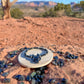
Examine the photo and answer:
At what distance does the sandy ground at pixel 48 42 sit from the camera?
2504 mm

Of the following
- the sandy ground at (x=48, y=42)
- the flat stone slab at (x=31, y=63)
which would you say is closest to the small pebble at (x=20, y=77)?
the sandy ground at (x=48, y=42)

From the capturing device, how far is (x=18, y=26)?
607cm

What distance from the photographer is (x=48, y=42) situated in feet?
15.0

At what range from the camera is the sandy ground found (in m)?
2.50

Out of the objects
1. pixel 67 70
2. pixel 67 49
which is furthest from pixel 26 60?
pixel 67 49

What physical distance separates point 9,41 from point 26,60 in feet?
7.36

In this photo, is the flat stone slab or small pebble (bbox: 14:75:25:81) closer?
small pebble (bbox: 14:75:25:81)

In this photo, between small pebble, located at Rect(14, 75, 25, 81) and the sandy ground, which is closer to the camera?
small pebble, located at Rect(14, 75, 25, 81)

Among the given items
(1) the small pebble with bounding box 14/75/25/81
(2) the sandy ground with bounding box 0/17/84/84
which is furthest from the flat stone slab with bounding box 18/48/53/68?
(1) the small pebble with bounding box 14/75/25/81

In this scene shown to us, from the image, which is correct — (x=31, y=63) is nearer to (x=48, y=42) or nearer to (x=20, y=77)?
(x=20, y=77)

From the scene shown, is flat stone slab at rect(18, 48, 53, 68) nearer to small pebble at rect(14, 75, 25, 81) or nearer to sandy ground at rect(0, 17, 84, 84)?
sandy ground at rect(0, 17, 84, 84)

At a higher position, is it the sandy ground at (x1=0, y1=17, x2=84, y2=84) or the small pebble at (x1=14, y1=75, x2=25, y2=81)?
the sandy ground at (x1=0, y1=17, x2=84, y2=84)

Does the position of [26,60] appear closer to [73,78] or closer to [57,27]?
[73,78]

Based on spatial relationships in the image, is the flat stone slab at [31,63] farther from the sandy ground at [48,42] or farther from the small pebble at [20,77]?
the small pebble at [20,77]
